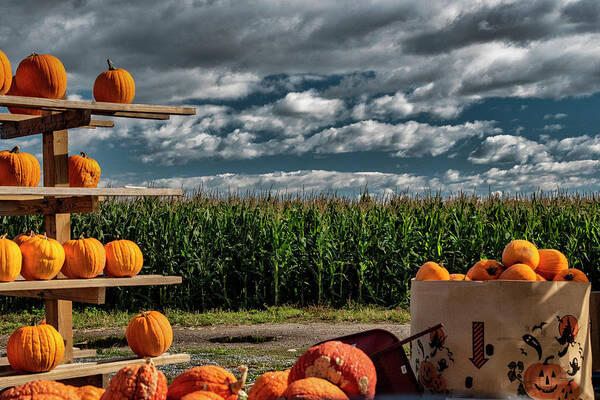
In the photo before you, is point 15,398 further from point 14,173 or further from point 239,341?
point 239,341

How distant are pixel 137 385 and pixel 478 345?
1.76 m

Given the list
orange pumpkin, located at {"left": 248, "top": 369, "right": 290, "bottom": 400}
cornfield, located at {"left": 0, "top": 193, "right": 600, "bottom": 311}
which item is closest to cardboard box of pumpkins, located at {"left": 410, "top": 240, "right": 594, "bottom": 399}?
orange pumpkin, located at {"left": 248, "top": 369, "right": 290, "bottom": 400}

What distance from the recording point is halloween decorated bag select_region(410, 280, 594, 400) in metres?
3.01

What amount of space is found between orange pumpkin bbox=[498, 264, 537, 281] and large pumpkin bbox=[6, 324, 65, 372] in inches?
127

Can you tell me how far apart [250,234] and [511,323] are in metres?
9.19

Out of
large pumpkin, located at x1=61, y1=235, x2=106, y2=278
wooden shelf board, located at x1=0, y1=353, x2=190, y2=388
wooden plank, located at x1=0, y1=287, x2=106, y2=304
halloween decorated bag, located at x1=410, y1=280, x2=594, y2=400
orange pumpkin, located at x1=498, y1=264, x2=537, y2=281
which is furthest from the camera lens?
wooden plank, located at x1=0, y1=287, x2=106, y2=304

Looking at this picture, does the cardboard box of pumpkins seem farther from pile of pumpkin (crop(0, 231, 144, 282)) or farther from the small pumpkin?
the small pumpkin

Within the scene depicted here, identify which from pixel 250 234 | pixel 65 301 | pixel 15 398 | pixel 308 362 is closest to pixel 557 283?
pixel 308 362

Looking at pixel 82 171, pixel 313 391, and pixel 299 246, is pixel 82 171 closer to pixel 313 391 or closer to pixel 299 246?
pixel 313 391

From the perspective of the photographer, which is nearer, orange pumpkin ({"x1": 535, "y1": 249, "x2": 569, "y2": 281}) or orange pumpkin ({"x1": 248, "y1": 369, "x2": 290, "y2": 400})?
orange pumpkin ({"x1": 248, "y1": 369, "x2": 290, "y2": 400})

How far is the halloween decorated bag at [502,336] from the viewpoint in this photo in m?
3.01

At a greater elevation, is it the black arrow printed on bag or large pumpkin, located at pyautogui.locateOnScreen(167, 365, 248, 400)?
large pumpkin, located at pyautogui.locateOnScreen(167, 365, 248, 400)

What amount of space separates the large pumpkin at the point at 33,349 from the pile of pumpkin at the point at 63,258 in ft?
1.49

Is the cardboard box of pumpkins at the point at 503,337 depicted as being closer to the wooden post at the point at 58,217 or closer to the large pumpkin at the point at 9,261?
the large pumpkin at the point at 9,261
